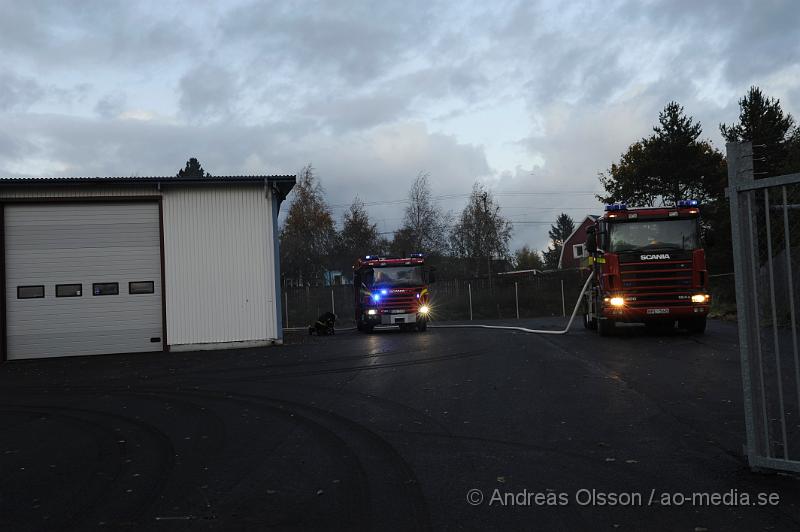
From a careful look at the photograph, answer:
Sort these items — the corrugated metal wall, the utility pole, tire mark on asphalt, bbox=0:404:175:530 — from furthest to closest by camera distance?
1. the utility pole
2. the corrugated metal wall
3. tire mark on asphalt, bbox=0:404:175:530

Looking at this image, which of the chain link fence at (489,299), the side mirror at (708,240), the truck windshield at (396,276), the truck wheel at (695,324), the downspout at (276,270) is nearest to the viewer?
the side mirror at (708,240)

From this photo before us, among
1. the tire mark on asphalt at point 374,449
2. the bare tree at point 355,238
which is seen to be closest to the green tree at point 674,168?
the bare tree at point 355,238

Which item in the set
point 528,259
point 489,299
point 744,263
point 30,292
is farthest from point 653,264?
point 528,259

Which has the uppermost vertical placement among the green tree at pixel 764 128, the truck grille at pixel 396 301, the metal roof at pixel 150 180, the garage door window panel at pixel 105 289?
the green tree at pixel 764 128

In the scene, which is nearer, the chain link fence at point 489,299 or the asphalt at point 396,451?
the asphalt at point 396,451

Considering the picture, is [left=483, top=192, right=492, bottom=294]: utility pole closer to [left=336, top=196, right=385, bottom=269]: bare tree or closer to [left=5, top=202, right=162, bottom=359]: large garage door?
[left=336, top=196, right=385, bottom=269]: bare tree

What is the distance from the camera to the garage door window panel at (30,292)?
18703 mm

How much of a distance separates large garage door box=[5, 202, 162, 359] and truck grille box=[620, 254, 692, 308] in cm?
1298

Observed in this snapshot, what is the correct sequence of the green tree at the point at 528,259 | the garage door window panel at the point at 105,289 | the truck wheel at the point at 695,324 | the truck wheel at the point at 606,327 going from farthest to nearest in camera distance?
1. the green tree at the point at 528,259
2. the garage door window panel at the point at 105,289
3. the truck wheel at the point at 606,327
4. the truck wheel at the point at 695,324

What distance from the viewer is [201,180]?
63.3 feet

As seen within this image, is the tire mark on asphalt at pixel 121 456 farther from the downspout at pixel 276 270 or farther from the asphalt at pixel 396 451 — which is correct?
the downspout at pixel 276 270

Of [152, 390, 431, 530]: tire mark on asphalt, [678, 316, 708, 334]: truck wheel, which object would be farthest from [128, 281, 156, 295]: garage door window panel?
[678, 316, 708, 334]: truck wheel

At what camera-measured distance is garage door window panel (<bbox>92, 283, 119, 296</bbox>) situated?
1902 cm

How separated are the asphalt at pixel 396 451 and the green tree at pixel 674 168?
33.8m
